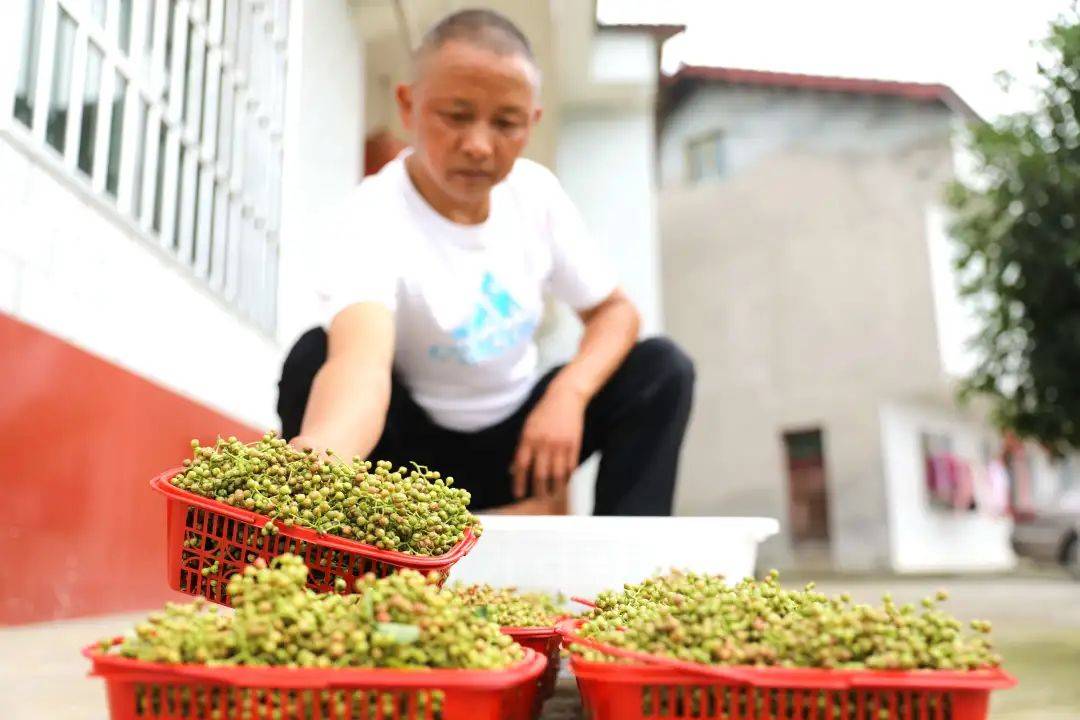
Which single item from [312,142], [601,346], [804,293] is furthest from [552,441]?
[804,293]

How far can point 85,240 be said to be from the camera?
2.26 m

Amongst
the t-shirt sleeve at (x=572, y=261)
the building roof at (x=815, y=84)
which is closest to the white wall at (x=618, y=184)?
the t-shirt sleeve at (x=572, y=261)

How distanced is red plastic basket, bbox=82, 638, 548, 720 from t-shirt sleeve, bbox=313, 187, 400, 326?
892mm

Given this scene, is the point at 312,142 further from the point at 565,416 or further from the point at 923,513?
the point at 923,513

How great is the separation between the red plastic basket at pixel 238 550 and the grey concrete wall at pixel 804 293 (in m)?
10.7

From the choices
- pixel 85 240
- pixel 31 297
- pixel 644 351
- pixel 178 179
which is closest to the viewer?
pixel 644 351

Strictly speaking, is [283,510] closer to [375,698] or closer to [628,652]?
[375,698]

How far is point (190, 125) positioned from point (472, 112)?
178 centimetres

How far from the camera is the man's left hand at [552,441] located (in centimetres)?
159

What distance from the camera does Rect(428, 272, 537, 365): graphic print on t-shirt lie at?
69.7 inches

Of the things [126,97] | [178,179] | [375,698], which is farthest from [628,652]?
[178,179]

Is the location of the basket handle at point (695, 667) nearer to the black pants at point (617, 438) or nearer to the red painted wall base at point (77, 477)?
the black pants at point (617, 438)

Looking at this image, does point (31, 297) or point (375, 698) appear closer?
point (375, 698)

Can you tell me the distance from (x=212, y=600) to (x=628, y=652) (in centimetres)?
48
